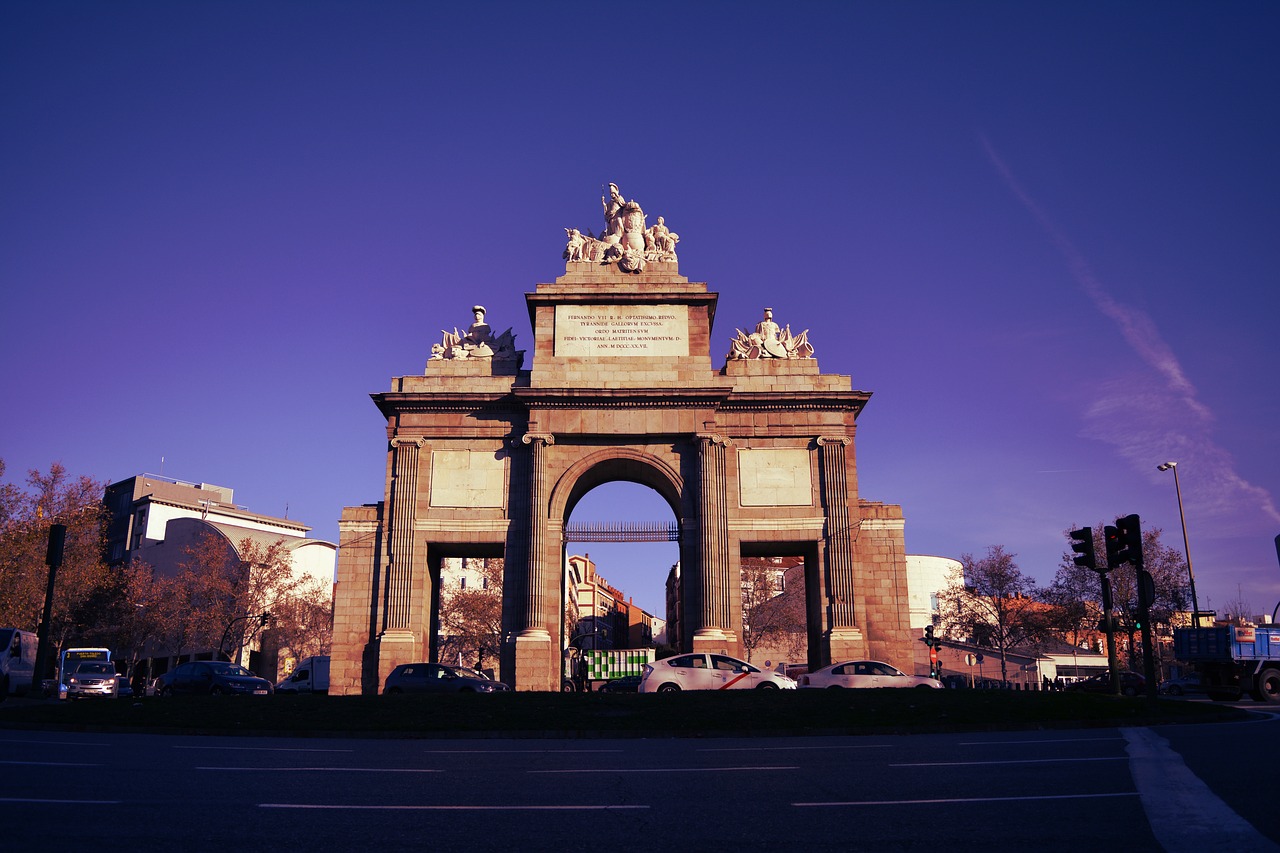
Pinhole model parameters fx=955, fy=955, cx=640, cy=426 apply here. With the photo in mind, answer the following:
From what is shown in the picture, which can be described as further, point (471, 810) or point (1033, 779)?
point (1033, 779)

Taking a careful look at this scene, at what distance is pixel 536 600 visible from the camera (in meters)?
37.4

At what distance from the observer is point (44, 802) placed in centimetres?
919

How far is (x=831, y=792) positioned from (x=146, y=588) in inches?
2692

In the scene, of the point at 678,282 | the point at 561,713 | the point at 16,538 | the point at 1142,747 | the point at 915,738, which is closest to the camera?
the point at 1142,747

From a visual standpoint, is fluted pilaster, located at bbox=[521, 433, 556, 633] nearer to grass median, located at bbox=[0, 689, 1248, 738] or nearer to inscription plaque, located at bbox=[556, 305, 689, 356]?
inscription plaque, located at bbox=[556, 305, 689, 356]

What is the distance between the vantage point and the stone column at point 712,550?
36.9 m

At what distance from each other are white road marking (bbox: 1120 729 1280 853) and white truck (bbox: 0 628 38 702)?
1522 inches

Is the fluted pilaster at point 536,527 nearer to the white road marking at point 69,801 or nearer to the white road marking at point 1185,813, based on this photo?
the white road marking at point 1185,813

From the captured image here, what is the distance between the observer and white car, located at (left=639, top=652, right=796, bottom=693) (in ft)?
95.2

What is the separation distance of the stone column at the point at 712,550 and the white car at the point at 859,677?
5794 millimetres

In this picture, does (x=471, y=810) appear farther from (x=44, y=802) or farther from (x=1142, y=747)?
(x=1142, y=747)

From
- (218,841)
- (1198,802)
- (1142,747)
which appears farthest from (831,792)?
(1142,747)

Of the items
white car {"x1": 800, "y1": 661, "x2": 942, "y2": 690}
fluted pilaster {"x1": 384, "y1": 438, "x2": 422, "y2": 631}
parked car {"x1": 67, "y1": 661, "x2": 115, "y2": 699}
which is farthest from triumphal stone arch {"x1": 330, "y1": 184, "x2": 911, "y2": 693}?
parked car {"x1": 67, "y1": 661, "x2": 115, "y2": 699}

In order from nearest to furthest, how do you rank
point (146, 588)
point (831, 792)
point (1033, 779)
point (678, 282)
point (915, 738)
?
point (831, 792) → point (1033, 779) → point (915, 738) → point (678, 282) → point (146, 588)
